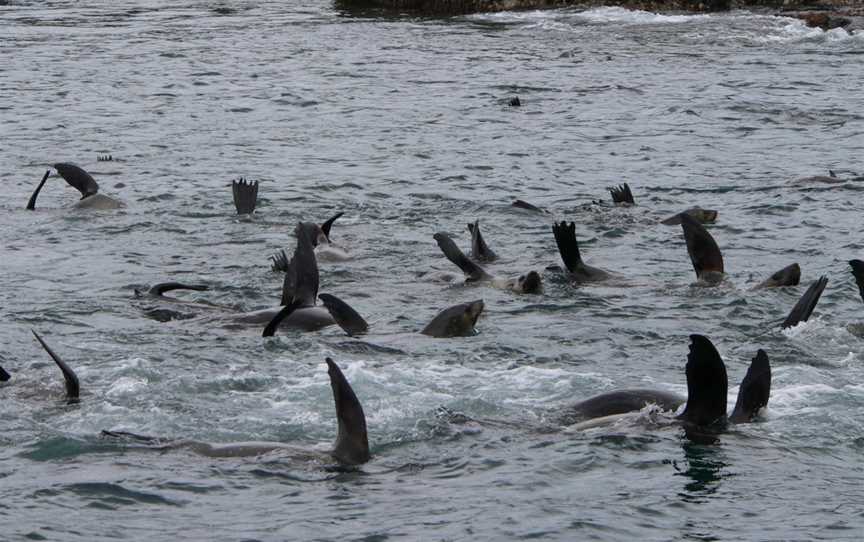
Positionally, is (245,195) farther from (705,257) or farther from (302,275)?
(705,257)

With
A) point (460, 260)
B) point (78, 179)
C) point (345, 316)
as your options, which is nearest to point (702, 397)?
point (345, 316)

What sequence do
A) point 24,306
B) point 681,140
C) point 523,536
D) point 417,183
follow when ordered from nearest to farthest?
1. point 523,536
2. point 24,306
3. point 417,183
4. point 681,140

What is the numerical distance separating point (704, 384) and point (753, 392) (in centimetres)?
46

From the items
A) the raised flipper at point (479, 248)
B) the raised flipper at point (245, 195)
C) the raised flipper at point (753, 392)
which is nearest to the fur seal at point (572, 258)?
the raised flipper at point (479, 248)

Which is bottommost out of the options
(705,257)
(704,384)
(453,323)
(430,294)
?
(430,294)

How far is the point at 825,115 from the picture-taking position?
2002 cm

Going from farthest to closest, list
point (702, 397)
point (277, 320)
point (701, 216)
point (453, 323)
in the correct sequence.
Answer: point (701, 216) → point (453, 323) → point (277, 320) → point (702, 397)

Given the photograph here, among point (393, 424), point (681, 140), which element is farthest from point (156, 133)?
point (393, 424)

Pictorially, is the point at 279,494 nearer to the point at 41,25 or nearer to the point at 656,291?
the point at 656,291

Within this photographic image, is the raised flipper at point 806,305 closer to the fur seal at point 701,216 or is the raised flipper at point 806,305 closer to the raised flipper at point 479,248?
the raised flipper at point 479,248

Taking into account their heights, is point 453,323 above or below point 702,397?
below

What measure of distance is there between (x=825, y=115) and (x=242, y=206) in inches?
387

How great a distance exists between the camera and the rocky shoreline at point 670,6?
1225 inches

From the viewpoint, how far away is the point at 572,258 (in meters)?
11.1
